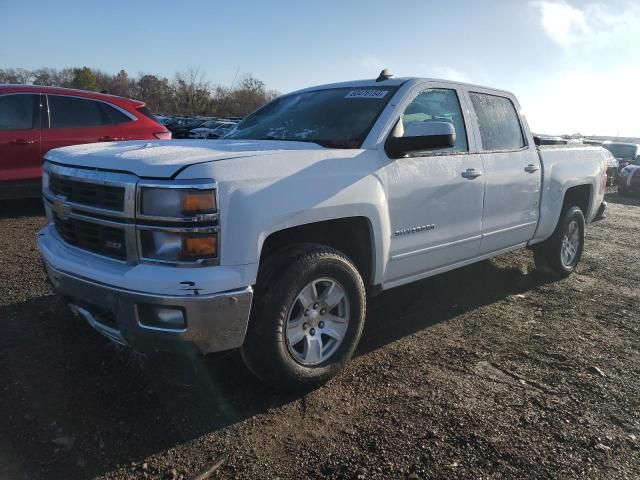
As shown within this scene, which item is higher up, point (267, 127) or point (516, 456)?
point (267, 127)

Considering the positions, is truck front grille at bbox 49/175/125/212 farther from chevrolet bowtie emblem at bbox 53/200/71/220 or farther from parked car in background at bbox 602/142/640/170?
parked car in background at bbox 602/142/640/170

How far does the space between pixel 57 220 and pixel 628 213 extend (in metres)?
12.5

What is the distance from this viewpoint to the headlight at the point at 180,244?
243 centimetres

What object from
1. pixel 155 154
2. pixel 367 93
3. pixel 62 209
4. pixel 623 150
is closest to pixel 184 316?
pixel 155 154

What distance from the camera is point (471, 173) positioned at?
13.1ft

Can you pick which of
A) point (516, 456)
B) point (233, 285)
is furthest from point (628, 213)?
point (233, 285)

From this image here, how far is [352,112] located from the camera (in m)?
3.72

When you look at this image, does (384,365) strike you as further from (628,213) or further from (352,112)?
(628,213)

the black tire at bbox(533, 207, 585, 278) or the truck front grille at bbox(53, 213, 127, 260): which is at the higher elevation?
the truck front grille at bbox(53, 213, 127, 260)

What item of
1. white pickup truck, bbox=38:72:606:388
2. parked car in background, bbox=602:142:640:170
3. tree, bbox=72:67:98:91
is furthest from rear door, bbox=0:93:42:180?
tree, bbox=72:67:98:91

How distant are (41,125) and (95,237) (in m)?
4.99

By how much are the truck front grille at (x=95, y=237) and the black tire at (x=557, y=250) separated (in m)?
4.52

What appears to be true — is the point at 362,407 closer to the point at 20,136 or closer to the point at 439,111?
the point at 439,111

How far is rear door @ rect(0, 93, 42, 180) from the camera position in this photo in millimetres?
6504
